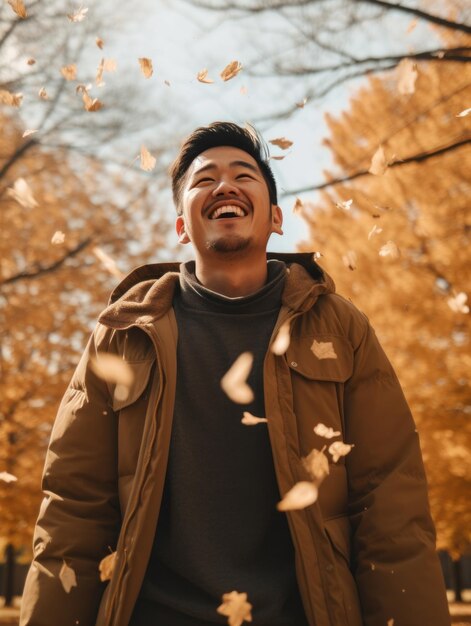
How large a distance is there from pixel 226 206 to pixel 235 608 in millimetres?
1193

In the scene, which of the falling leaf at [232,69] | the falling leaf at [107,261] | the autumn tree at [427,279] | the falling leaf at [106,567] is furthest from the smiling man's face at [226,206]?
the falling leaf at [107,261]

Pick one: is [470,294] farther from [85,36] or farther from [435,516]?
[85,36]

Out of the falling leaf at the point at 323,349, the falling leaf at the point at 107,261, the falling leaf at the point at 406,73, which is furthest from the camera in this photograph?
the falling leaf at the point at 107,261

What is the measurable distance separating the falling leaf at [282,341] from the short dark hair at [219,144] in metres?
0.75

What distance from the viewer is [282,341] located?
6.11 feet

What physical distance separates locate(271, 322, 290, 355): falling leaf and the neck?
297 mm

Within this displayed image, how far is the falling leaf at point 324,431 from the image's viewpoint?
1.79 meters

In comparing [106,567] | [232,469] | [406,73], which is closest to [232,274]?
[232,469]

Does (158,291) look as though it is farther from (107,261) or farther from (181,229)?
(107,261)

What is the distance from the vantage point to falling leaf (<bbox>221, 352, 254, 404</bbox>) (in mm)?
1854

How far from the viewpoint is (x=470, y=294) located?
6.08 m

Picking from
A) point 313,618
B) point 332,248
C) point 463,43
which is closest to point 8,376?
point 332,248

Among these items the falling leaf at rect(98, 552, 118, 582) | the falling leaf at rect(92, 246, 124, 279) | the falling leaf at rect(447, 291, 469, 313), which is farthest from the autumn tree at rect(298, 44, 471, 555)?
the falling leaf at rect(98, 552, 118, 582)

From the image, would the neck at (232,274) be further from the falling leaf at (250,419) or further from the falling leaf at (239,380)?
the falling leaf at (250,419)
